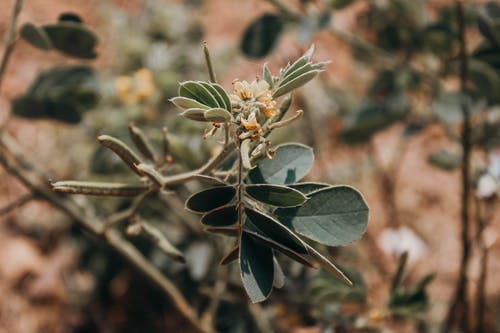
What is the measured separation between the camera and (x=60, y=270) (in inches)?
90.9

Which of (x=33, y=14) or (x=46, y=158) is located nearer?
(x=46, y=158)

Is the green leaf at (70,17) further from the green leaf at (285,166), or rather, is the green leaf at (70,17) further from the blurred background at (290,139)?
the green leaf at (285,166)

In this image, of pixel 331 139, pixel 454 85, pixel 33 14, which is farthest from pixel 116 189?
pixel 33 14

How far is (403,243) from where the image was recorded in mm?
2355

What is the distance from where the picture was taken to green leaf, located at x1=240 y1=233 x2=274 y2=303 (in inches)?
33.8

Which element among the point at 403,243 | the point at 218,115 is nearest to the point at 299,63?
the point at 218,115

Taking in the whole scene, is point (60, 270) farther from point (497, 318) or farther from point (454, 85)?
point (454, 85)

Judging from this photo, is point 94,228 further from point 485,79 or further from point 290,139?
point 485,79

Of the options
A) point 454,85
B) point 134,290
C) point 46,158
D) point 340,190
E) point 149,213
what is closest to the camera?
point 340,190

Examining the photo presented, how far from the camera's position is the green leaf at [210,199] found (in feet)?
2.91

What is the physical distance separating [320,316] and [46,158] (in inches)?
57.6

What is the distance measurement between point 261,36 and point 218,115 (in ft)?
3.34

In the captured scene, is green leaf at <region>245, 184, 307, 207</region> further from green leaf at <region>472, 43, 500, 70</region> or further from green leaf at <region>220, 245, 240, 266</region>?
green leaf at <region>472, 43, 500, 70</region>

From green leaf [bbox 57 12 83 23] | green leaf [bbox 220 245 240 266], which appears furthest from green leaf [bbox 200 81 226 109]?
green leaf [bbox 57 12 83 23]
